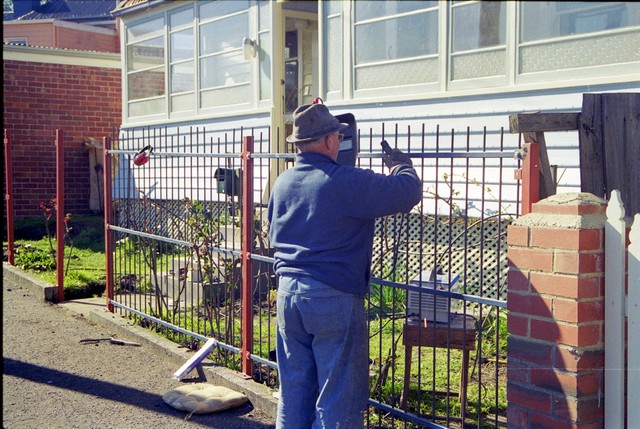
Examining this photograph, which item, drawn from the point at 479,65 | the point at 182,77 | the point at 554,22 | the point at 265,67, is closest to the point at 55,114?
the point at 182,77

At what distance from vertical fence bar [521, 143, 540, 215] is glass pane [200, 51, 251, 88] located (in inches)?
341

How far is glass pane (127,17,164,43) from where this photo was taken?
545 inches

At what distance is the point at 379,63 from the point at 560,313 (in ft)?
21.2

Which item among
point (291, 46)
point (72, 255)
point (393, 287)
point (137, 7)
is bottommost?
point (72, 255)

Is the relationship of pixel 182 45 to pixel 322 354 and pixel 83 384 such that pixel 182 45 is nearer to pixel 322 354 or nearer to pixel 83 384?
pixel 83 384

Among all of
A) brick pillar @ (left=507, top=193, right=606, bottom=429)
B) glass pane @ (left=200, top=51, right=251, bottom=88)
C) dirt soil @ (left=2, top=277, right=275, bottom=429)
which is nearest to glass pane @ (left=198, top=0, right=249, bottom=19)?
glass pane @ (left=200, top=51, right=251, bottom=88)

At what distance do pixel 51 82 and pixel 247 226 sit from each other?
40.1 ft

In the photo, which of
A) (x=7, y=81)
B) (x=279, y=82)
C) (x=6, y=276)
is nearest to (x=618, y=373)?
(x=279, y=82)

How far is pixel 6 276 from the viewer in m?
10.8

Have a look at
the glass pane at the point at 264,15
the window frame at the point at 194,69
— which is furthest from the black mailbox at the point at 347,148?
the glass pane at the point at 264,15

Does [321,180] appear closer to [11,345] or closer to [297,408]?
[297,408]

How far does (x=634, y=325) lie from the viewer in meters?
3.19

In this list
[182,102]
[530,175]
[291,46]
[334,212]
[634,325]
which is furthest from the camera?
[182,102]

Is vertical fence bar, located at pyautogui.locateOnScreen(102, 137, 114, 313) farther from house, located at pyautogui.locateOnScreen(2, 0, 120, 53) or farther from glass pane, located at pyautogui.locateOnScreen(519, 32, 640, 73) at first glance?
house, located at pyautogui.locateOnScreen(2, 0, 120, 53)
